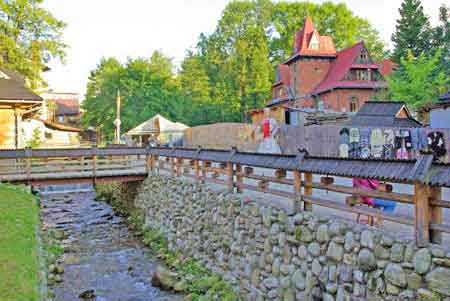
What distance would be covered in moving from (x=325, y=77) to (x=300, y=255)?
30.9m

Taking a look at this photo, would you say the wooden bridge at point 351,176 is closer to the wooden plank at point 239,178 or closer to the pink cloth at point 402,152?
the wooden plank at point 239,178

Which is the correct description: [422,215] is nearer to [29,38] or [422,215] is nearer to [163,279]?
[163,279]

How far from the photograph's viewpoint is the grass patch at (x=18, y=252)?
4.39 m

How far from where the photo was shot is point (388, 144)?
13.7 meters

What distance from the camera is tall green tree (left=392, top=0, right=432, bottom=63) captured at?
31.1 meters

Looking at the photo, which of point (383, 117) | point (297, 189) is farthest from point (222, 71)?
point (297, 189)

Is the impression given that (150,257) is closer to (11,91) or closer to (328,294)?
(328,294)

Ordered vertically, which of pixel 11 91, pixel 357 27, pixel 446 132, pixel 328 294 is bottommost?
pixel 328 294

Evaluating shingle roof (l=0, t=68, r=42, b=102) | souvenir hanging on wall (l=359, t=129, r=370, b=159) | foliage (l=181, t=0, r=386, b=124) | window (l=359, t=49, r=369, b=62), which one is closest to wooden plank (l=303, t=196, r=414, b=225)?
souvenir hanging on wall (l=359, t=129, r=370, b=159)

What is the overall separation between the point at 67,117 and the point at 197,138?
3773 cm

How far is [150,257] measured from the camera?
10.5 metres

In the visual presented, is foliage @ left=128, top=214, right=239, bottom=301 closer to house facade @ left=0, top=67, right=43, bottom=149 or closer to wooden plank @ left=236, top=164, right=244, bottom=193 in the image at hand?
wooden plank @ left=236, top=164, right=244, bottom=193

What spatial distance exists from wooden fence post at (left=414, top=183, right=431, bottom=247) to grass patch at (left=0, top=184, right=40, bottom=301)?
163 inches

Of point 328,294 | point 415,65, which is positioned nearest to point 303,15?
point 415,65
